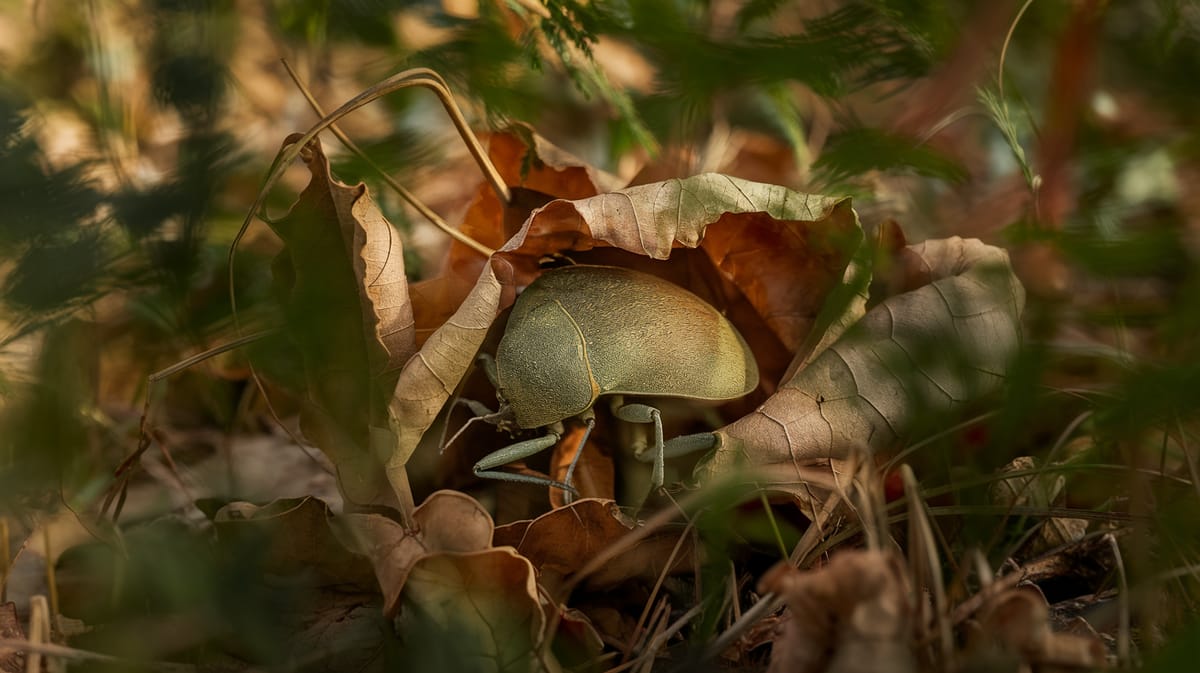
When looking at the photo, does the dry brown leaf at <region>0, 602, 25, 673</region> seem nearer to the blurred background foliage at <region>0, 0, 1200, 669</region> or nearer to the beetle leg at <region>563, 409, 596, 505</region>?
the blurred background foliage at <region>0, 0, 1200, 669</region>

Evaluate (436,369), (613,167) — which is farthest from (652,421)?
(613,167)

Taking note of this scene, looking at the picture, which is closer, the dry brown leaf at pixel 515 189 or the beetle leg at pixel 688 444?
the beetle leg at pixel 688 444

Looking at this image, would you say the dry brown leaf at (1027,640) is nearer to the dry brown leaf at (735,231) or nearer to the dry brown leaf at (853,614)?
the dry brown leaf at (853,614)

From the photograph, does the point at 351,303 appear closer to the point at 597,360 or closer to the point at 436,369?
the point at 436,369

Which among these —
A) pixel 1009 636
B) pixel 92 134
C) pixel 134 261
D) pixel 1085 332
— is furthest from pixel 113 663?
pixel 1085 332

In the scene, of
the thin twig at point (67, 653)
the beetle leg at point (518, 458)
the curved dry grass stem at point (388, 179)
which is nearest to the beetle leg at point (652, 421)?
the beetle leg at point (518, 458)

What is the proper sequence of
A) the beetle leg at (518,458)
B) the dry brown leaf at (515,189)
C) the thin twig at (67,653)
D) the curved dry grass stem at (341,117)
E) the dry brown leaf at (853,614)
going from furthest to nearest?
the dry brown leaf at (515,189)
the beetle leg at (518,458)
the curved dry grass stem at (341,117)
the thin twig at (67,653)
the dry brown leaf at (853,614)

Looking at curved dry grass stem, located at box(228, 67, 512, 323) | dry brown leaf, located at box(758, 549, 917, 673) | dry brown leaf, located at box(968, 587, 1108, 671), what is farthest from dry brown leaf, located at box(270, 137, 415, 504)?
dry brown leaf, located at box(968, 587, 1108, 671)
